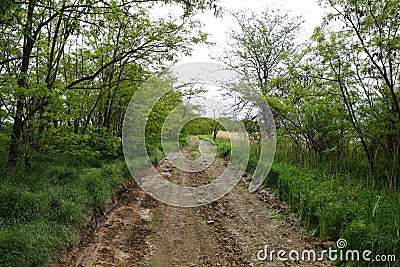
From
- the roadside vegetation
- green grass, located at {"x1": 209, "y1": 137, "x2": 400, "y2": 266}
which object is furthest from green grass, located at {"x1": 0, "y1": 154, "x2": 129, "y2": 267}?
green grass, located at {"x1": 209, "y1": 137, "x2": 400, "y2": 266}

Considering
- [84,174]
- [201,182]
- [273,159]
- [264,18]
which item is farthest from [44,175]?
[264,18]

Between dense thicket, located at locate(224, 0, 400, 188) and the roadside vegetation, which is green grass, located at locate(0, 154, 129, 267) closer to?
the roadside vegetation

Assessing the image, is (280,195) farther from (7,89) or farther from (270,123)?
(7,89)

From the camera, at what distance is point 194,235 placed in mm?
4359

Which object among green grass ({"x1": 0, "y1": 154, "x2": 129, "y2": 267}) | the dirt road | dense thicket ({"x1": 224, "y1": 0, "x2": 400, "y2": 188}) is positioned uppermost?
dense thicket ({"x1": 224, "y1": 0, "x2": 400, "y2": 188})

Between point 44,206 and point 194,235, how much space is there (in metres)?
2.08

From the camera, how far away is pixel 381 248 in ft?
9.59

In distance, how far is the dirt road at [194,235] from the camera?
356cm

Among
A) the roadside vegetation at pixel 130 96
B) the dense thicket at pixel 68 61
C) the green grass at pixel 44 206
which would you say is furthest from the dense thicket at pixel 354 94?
the green grass at pixel 44 206

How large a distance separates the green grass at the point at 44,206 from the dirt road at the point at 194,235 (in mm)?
292

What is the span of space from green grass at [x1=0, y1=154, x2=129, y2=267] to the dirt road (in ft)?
0.96

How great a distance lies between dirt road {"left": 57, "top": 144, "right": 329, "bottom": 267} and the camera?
356cm

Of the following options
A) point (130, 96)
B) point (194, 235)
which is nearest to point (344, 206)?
point (194, 235)

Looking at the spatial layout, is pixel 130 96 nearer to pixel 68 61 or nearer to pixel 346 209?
pixel 68 61
